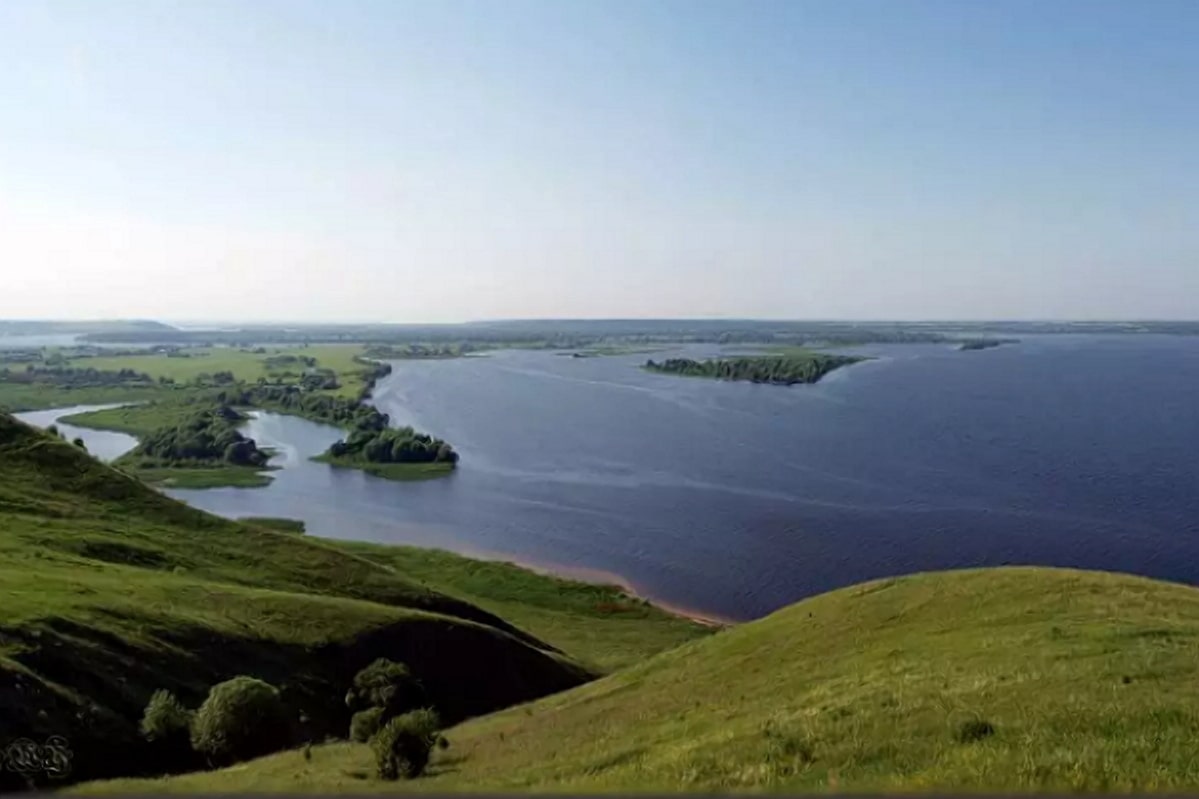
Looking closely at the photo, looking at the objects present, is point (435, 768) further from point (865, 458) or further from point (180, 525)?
point (865, 458)

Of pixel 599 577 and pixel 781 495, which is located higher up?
pixel 781 495

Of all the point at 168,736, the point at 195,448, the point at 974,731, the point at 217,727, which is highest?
the point at 974,731

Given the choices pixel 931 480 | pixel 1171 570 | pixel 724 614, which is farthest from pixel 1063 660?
pixel 931 480

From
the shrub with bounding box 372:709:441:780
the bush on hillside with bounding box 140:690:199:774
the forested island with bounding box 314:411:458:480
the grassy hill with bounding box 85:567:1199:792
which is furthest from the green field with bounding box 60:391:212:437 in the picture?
the shrub with bounding box 372:709:441:780

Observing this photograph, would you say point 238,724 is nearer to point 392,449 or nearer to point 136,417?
point 392,449

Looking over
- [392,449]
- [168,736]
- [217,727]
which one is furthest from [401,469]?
[217,727]

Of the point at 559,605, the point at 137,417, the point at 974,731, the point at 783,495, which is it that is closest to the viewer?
the point at 974,731

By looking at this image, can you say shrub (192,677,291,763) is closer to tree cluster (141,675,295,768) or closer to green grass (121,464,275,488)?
tree cluster (141,675,295,768)
